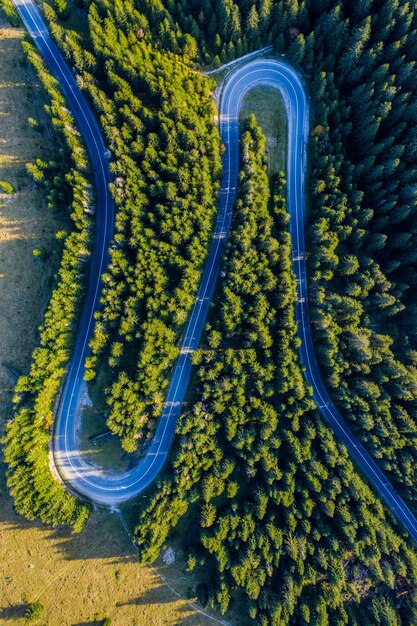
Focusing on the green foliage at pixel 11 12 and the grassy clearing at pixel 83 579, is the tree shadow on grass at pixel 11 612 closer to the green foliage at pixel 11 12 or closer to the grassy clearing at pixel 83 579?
the grassy clearing at pixel 83 579

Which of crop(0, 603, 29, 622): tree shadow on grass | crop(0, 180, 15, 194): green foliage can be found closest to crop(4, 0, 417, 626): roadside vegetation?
crop(0, 180, 15, 194): green foliage

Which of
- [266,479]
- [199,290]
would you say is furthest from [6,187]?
[266,479]

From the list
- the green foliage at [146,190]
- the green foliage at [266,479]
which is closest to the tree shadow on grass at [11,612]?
the green foliage at [266,479]

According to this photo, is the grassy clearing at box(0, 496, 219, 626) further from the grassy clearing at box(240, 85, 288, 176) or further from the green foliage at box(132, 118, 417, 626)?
the grassy clearing at box(240, 85, 288, 176)

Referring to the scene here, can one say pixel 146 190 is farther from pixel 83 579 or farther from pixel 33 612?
pixel 33 612

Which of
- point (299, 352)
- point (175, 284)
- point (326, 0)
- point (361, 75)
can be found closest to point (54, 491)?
point (175, 284)

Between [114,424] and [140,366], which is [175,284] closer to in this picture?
[140,366]

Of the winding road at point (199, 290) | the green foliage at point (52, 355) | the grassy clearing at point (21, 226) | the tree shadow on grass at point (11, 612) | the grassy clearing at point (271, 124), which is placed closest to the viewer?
the green foliage at point (52, 355)
